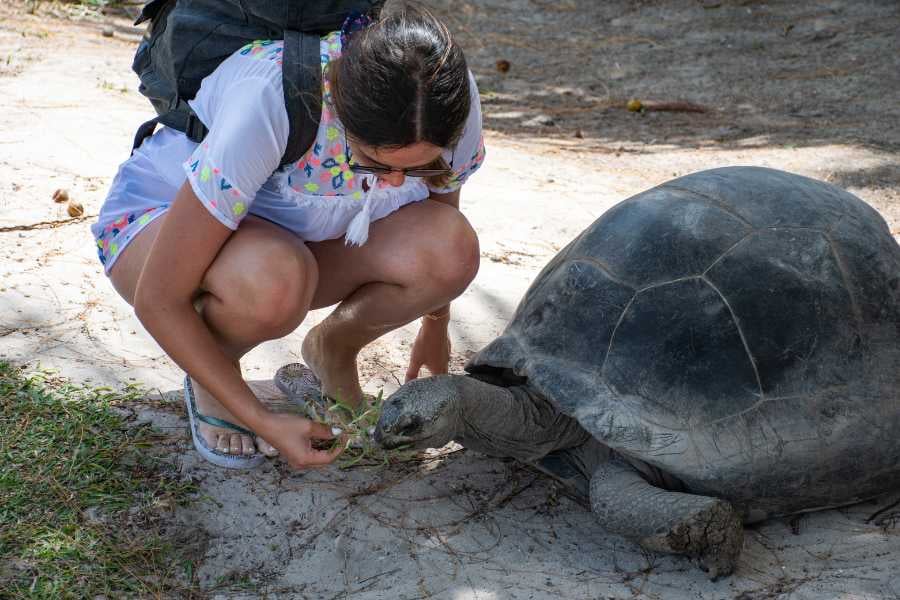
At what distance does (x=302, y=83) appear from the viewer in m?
1.90

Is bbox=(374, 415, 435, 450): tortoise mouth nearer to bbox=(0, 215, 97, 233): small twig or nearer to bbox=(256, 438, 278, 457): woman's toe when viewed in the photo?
bbox=(256, 438, 278, 457): woman's toe

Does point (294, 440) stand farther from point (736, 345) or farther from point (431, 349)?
point (736, 345)

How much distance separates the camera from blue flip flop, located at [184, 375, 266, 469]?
2.20 meters

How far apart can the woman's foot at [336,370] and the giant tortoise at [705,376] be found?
38 cm

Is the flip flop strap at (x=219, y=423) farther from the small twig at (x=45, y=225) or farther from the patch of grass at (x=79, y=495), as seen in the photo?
the small twig at (x=45, y=225)

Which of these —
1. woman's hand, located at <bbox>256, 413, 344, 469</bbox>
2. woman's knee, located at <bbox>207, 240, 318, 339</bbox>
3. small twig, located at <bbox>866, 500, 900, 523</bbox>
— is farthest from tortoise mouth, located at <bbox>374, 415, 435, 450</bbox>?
small twig, located at <bbox>866, 500, 900, 523</bbox>

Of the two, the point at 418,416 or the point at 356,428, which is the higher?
the point at 418,416

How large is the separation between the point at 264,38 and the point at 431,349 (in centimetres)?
96

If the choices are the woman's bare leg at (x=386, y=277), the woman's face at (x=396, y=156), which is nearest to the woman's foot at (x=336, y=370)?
Result: the woman's bare leg at (x=386, y=277)

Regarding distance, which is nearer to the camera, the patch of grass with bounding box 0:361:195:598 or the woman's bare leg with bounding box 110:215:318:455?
the patch of grass with bounding box 0:361:195:598

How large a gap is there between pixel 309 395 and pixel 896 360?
1.42 metres

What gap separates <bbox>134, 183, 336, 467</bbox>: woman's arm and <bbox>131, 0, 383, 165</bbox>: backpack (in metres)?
0.28

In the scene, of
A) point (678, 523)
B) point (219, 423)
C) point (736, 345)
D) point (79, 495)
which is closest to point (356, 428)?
point (219, 423)

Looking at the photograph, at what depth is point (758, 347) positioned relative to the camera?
2.06 meters
